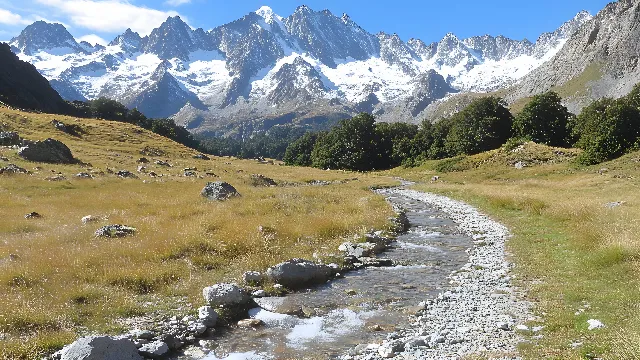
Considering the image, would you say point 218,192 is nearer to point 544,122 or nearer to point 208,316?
point 208,316

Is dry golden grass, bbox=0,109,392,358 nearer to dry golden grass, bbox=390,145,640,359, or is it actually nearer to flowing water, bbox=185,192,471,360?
flowing water, bbox=185,192,471,360

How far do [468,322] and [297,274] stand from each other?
6532mm

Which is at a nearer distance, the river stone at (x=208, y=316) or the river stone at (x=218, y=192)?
the river stone at (x=208, y=316)

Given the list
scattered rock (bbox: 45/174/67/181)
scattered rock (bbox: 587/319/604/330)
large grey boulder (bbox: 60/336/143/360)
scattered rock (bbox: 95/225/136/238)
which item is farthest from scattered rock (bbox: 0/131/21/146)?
scattered rock (bbox: 587/319/604/330)

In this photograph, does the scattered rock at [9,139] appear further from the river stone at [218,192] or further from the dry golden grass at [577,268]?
the dry golden grass at [577,268]

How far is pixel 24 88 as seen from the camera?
15538cm

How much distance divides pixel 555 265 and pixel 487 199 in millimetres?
25906

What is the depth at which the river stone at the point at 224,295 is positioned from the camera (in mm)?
13477

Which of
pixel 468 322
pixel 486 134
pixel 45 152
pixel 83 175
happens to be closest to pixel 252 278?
pixel 468 322

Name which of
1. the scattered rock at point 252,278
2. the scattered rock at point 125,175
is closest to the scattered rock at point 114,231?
the scattered rock at point 252,278

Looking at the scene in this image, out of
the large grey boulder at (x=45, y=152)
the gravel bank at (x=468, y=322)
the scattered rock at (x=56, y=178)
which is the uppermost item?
the large grey boulder at (x=45, y=152)

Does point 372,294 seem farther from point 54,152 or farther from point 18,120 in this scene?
point 18,120

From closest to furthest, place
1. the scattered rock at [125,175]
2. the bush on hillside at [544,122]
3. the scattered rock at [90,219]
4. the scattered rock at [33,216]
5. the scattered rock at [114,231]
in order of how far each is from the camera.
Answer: the scattered rock at [114,231] → the scattered rock at [90,219] → the scattered rock at [33,216] → the scattered rock at [125,175] → the bush on hillside at [544,122]

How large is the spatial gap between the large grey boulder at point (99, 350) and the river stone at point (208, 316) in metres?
2.61
